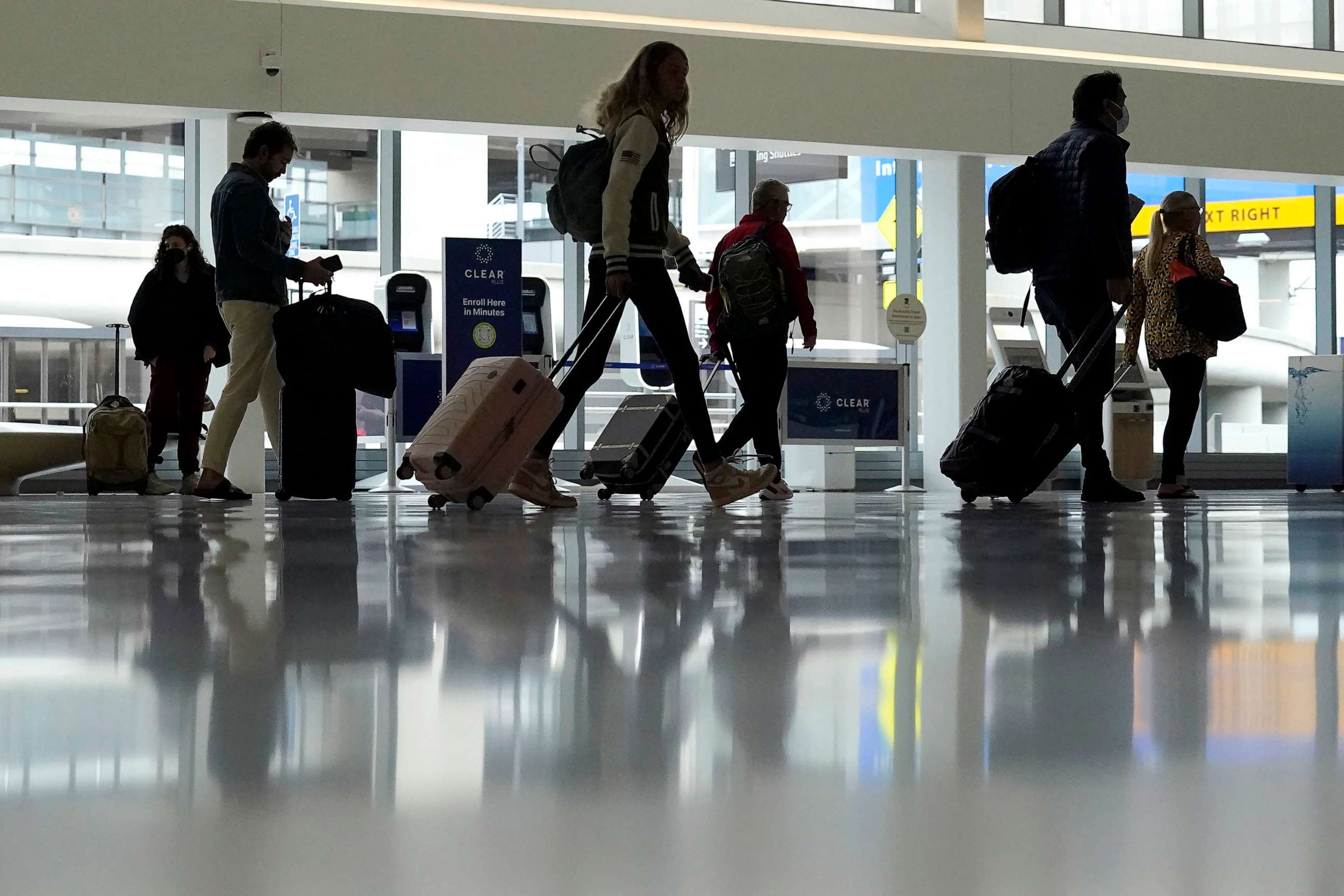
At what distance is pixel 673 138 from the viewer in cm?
476

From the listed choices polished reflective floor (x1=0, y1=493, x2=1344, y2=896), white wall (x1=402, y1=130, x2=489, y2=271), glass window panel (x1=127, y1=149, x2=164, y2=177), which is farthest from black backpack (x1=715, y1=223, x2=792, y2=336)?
glass window panel (x1=127, y1=149, x2=164, y2=177)

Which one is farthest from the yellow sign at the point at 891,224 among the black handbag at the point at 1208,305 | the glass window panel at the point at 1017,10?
the black handbag at the point at 1208,305

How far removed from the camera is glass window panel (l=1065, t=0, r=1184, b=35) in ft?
43.1

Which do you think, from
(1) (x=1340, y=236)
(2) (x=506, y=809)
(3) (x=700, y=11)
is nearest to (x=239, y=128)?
(3) (x=700, y=11)

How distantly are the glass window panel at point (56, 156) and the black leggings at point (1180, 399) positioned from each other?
41.0 ft

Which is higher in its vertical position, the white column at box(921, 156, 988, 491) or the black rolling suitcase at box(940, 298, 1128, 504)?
the white column at box(921, 156, 988, 491)

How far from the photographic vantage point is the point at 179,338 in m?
7.64

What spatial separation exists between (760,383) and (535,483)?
170 centimetres

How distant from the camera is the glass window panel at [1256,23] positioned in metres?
13.8

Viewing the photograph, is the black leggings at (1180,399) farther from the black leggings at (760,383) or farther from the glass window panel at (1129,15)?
the glass window panel at (1129,15)

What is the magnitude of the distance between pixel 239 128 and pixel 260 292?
196 inches

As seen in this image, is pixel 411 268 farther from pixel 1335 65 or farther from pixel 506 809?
pixel 506 809

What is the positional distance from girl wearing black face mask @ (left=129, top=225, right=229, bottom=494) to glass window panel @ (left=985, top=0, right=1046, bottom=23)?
798cm

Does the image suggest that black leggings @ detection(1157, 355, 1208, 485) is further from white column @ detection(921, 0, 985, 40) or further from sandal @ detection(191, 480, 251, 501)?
white column @ detection(921, 0, 985, 40)
